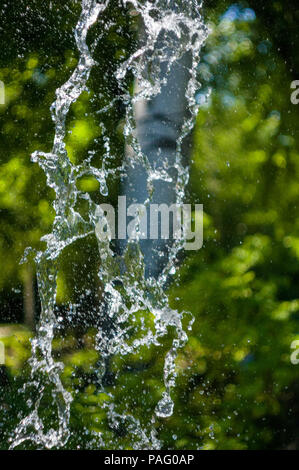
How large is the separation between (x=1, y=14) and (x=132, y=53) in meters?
0.76

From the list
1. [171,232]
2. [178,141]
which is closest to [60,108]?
[178,141]

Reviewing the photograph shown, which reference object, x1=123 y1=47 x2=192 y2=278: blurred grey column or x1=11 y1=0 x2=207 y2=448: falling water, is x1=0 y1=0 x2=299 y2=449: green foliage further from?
x1=123 y1=47 x2=192 y2=278: blurred grey column

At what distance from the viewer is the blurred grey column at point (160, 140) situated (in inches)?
102

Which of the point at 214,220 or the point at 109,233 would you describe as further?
the point at 214,220

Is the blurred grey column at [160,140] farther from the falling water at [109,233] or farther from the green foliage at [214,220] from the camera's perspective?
the green foliage at [214,220]

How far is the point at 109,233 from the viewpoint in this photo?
2.91 meters

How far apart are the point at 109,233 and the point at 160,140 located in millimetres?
659

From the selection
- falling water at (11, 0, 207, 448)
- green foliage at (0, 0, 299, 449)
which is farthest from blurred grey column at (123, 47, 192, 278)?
green foliage at (0, 0, 299, 449)

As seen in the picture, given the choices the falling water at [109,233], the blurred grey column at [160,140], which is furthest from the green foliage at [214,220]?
the blurred grey column at [160,140]

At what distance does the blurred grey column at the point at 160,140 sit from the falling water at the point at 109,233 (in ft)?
0.12

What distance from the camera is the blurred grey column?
2.60m

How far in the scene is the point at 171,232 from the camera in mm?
2887

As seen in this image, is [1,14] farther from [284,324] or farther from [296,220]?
[284,324]

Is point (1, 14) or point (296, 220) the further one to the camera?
point (296, 220)
